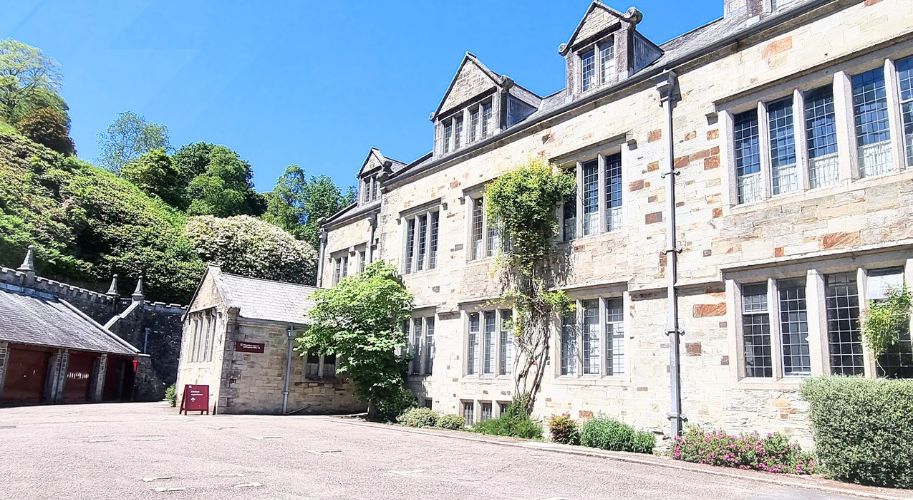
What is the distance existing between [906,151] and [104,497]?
1300 centimetres

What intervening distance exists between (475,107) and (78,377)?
969 inches

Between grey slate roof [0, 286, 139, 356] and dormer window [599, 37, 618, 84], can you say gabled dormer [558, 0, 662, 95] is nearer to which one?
dormer window [599, 37, 618, 84]

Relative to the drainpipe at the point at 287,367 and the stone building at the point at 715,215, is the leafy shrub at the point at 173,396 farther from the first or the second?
the stone building at the point at 715,215

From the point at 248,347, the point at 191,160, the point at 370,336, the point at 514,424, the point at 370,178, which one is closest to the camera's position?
the point at 514,424

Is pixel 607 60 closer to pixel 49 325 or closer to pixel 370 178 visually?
pixel 370 178

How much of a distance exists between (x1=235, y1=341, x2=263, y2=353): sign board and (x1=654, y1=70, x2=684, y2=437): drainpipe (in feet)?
47.7

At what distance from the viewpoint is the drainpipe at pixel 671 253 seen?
1277cm

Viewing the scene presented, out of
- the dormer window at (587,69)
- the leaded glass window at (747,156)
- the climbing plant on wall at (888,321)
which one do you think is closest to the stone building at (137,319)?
the dormer window at (587,69)

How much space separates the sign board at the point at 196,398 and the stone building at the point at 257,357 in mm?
279

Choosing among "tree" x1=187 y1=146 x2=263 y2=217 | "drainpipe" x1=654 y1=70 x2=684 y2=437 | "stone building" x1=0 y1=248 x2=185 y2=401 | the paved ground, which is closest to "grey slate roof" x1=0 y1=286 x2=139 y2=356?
"stone building" x1=0 y1=248 x2=185 y2=401

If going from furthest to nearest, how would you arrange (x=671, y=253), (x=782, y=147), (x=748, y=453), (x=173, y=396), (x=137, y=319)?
(x=137, y=319)
(x=173, y=396)
(x=671, y=253)
(x=782, y=147)
(x=748, y=453)

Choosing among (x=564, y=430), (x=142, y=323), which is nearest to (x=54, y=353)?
(x=142, y=323)

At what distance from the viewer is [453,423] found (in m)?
17.6

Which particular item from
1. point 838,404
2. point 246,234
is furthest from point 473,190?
point 246,234
